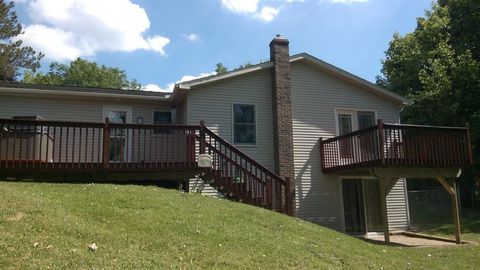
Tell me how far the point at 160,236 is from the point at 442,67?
23.7 m

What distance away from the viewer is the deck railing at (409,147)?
14.6 m

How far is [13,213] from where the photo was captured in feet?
27.3

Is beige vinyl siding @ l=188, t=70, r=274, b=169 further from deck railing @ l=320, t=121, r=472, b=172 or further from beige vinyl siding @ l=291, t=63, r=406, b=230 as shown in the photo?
deck railing @ l=320, t=121, r=472, b=172

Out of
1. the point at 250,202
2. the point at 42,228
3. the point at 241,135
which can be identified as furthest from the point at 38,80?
the point at 42,228

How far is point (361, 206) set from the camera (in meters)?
18.3

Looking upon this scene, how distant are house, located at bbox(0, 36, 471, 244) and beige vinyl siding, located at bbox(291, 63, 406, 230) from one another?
39 millimetres

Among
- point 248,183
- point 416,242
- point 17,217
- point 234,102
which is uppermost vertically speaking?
point 234,102

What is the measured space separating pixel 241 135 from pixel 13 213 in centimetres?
985

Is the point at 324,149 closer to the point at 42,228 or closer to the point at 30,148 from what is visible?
the point at 30,148

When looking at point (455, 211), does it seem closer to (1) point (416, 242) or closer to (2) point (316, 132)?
(1) point (416, 242)

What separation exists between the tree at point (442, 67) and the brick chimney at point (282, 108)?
1050cm

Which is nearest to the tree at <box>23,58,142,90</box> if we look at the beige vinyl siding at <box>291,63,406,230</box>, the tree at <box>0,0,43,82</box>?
the tree at <box>0,0,43,82</box>

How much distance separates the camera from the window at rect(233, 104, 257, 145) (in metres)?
17.2

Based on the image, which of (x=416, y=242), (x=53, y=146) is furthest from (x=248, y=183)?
(x=416, y=242)
